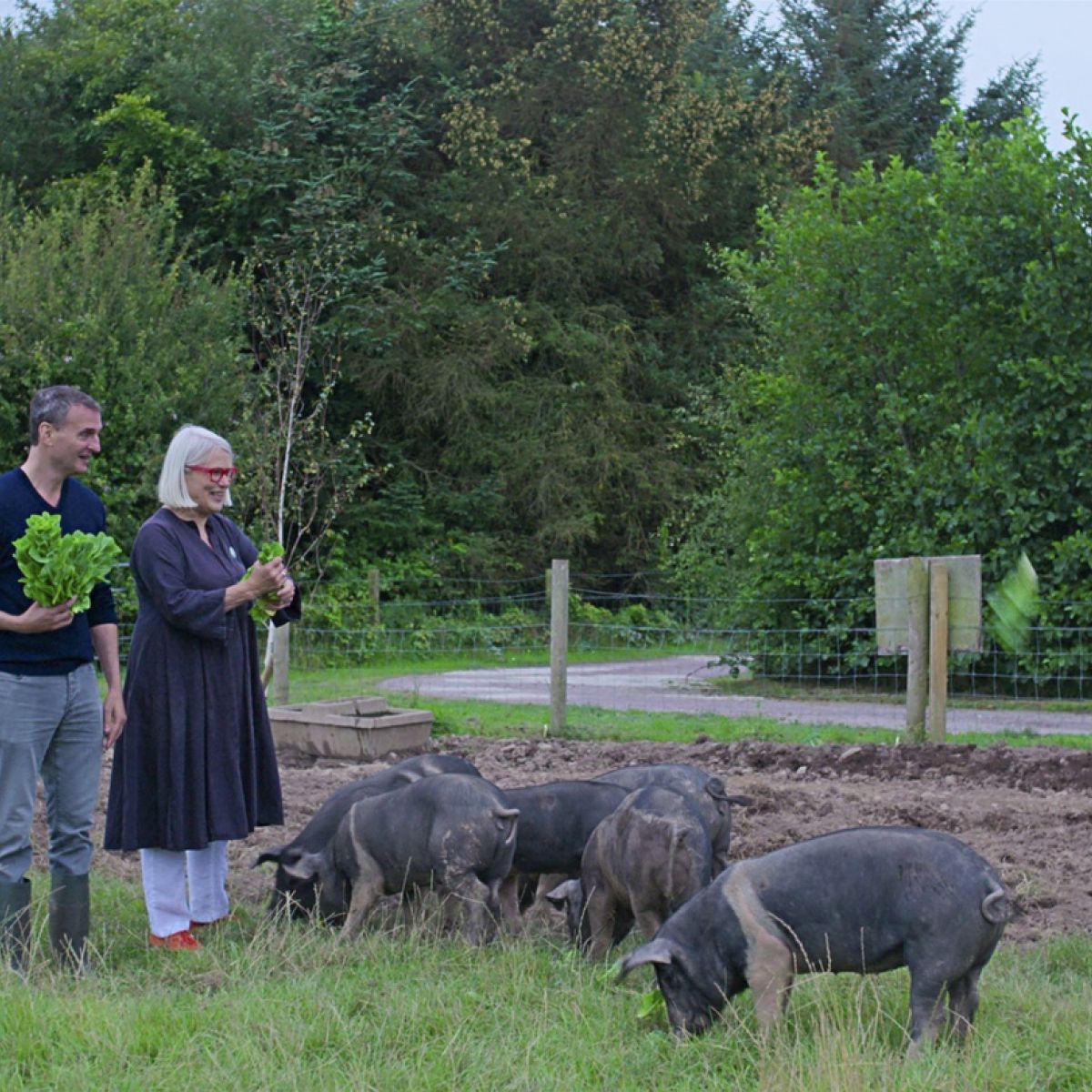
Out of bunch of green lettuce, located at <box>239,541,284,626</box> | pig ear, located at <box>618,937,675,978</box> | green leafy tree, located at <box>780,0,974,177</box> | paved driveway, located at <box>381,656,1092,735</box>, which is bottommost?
paved driveway, located at <box>381,656,1092,735</box>

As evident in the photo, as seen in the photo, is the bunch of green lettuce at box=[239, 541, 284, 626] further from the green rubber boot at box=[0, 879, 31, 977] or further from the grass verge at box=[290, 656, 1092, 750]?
the grass verge at box=[290, 656, 1092, 750]

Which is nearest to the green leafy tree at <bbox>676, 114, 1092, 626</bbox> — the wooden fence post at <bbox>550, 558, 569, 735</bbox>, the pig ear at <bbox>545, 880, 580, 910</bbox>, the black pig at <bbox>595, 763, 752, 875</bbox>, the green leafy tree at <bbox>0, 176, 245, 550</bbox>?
the wooden fence post at <bbox>550, 558, 569, 735</bbox>

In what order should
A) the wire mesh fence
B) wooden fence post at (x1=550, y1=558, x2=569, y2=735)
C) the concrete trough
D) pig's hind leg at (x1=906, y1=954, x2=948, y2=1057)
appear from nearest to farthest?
pig's hind leg at (x1=906, y1=954, x2=948, y2=1057), the concrete trough, wooden fence post at (x1=550, y1=558, x2=569, y2=735), the wire mesh fence

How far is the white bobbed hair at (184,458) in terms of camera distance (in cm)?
622

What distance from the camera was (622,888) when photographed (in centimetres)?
593

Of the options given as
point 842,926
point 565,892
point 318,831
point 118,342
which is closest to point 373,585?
point 118,342

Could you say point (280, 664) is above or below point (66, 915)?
above

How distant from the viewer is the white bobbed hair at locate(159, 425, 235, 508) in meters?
6.22

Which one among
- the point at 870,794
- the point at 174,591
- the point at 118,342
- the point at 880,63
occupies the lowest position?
the point at 870,794

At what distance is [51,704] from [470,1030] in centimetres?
204

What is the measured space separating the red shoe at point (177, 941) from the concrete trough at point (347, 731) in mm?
5220

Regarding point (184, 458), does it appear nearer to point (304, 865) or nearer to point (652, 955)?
point (304, 865)

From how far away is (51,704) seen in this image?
572 cm

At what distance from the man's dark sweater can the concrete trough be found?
18.4 ft
